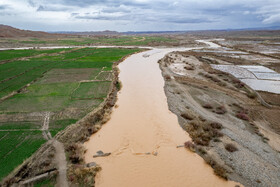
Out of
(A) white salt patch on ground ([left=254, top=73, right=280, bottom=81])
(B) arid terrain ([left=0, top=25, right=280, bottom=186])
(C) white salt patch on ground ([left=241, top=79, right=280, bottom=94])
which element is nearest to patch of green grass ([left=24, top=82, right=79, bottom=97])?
(B) arid terrain ([left=0, top=25, right=280, bottom=186])

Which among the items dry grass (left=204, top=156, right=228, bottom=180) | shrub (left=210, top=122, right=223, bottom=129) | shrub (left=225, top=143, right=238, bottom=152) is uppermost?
shrub (left=210, top=122, right=223, bottom=129)

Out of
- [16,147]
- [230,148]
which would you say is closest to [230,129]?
[230,148]

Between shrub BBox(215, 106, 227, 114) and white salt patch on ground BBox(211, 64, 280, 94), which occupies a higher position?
white salt patch on ground BBox(211, 64, 280, 94)

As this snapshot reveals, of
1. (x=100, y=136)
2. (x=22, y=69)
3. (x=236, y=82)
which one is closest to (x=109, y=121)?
(x=100, y=136)

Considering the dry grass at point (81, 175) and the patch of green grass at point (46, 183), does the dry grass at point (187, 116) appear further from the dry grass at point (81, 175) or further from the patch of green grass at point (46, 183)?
the patch of green grass at point (46, 183)

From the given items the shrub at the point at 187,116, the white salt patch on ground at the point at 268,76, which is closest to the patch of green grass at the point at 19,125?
the shrub at the point at 187,116

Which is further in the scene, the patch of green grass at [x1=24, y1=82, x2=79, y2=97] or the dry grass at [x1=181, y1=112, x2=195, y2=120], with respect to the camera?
the patch of green grass at [x1=24, y1=82, x2=79, y2=97]

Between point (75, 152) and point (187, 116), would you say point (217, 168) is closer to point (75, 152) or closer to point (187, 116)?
point (187, 116)

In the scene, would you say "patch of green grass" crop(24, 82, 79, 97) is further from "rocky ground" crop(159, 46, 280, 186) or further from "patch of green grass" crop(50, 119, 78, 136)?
"rocky ground" crop(159, 46, 280, 186)
